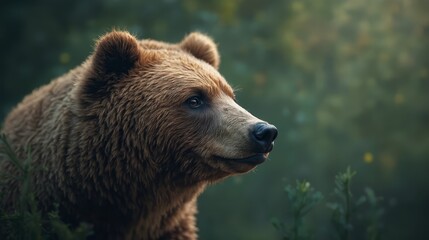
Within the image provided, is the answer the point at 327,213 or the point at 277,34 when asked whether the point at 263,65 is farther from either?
the point at 327,213

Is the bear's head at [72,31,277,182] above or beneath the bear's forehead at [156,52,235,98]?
beneath

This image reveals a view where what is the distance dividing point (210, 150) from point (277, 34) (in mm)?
5641

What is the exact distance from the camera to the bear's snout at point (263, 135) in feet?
14.0

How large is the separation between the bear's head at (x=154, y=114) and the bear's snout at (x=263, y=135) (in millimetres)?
192

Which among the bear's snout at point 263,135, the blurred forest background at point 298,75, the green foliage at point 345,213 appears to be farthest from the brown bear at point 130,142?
the blurred forest background at point 298,75

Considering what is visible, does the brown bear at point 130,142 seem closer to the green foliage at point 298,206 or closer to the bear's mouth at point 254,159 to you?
the bear's mouth at point 254,159

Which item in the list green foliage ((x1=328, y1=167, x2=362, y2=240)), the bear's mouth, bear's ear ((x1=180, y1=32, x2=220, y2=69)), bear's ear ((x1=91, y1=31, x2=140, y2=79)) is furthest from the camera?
bear's ear ((x1=180, y1=32, x2=220, y2=69))

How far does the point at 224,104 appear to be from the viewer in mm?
4754

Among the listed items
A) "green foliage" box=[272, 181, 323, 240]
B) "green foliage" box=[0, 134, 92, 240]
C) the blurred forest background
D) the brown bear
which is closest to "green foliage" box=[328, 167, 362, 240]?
"green foliage" box=[272, 181, 323, 240]

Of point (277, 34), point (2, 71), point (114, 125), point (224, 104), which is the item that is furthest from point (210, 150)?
point (2, 71)

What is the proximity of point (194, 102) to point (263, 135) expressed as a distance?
0.71 meters

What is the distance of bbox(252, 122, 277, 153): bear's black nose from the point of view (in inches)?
168

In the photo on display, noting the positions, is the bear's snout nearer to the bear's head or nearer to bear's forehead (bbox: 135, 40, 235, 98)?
the bear's head

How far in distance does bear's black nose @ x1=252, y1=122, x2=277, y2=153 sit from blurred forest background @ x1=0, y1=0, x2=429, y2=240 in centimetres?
523
